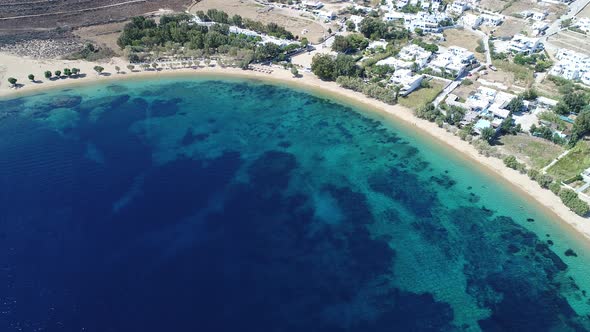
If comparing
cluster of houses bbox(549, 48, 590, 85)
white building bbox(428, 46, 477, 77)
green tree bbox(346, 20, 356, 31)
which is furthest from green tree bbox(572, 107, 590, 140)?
green tree bbox(346, 20, 356, 31)

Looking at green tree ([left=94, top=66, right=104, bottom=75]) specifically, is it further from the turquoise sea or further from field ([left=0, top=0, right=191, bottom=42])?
field ([left=0, top=0, right=191, bottom=42])

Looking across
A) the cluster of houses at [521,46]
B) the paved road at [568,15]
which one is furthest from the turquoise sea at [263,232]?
the paved road at [568,15]

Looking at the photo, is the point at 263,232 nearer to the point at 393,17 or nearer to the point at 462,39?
the point at 462,39

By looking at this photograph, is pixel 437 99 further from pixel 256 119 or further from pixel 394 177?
pixel 256 119

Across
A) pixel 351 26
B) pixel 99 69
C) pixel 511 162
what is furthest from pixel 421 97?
pixel 99 69

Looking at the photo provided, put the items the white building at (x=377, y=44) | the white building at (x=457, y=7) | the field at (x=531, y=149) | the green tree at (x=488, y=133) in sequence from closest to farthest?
1. the field at (x=531, y=149)
2. the green tree at (x=488, y=133)
3. the white building at (x=377, y=44)
4. the white building at (x=457, y=7)

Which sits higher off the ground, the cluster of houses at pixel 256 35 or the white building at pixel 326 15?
the white building at pixel 326 15

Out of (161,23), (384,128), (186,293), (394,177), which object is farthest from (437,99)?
(161,23)

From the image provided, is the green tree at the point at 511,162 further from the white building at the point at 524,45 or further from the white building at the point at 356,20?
the white building at the point at 356,20
